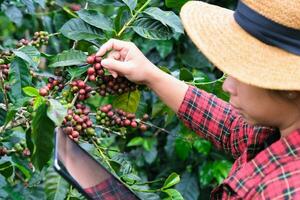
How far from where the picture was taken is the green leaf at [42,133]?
1370 mm

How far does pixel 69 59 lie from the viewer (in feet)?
5.34

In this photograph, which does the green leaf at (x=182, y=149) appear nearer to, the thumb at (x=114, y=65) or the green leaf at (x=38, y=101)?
the thumb at (x=114, y=65)

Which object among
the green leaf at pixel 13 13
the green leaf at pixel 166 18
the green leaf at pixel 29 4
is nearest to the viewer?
the green leaf at pixel 166 18

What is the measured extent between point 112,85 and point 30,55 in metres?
0.23

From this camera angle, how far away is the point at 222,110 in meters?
1.82

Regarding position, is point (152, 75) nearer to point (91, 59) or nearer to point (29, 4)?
point (91, 59)

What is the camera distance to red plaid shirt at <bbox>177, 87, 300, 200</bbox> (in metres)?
1.32

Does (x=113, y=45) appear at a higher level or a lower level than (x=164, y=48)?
higher

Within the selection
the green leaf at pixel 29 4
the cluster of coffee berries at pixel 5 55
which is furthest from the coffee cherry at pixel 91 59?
the green leaf at pixel 29 4

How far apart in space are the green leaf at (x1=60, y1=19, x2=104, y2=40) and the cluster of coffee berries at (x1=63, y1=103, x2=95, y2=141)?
0.77 feet

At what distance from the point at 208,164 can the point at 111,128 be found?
1320mm

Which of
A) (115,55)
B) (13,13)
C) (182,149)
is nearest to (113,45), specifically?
(115,55)

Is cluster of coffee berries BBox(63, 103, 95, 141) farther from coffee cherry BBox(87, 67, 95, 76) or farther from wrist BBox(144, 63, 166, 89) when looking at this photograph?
wrist BBox(144, 63, 166, 89)

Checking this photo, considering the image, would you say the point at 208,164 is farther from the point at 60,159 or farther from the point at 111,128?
the point at 60,159
